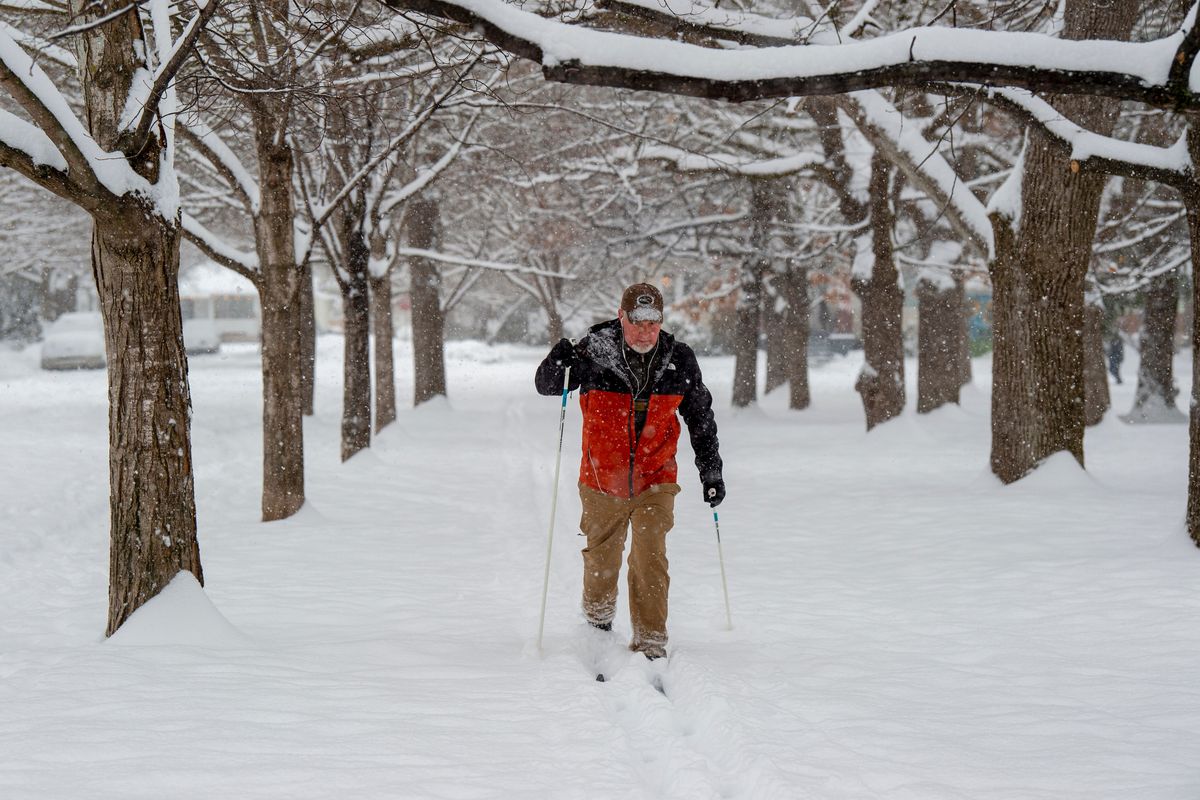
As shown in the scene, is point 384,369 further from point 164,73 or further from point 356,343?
point 164,73

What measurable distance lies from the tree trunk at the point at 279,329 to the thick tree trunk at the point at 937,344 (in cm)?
1242

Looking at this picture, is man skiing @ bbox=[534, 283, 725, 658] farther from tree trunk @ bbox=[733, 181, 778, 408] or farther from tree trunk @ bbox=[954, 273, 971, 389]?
tree trunk @ bbox=[954, 273, 971, 389]

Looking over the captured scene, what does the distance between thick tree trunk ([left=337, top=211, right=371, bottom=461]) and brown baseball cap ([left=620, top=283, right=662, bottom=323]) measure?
7.93 m

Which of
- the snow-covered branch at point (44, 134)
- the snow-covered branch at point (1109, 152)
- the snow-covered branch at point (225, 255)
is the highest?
the snow-covered branch at point (1109, 152)

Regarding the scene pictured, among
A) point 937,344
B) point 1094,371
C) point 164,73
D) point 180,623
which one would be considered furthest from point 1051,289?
point 1094,371

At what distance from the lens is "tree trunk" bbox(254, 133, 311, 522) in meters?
8.61

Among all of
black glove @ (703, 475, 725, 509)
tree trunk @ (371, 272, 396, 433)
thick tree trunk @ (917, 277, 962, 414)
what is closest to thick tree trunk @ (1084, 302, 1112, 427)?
thick tree trunk @ (917, 277, 962, 414)

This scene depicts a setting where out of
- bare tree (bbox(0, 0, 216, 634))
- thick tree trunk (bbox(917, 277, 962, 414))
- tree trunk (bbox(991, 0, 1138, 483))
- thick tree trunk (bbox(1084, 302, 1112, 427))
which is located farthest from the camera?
thick tree trunk (bbox(917, 277, 962, 414))

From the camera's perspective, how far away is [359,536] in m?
8.93

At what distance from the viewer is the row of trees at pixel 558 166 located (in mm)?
4387

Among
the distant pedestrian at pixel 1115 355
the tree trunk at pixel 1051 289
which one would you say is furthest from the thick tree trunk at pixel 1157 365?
the distant pedestrian at pixel 1115 355

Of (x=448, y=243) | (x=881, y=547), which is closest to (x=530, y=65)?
(x=881, y=547)

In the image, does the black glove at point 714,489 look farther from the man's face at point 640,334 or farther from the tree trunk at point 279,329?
the tree trunk at point 279,329

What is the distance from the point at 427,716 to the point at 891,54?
343cm
